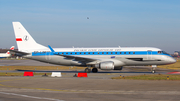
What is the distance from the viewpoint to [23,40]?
141ft

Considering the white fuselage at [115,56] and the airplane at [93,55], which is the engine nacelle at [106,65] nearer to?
the airplane at [93,55]

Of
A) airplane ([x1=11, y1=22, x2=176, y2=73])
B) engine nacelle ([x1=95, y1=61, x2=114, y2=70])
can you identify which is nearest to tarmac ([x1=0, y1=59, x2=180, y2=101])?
engine nacelle ([x1=95, y1=61, x2=114, y2=70])

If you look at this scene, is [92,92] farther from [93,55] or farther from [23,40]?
[23,40]

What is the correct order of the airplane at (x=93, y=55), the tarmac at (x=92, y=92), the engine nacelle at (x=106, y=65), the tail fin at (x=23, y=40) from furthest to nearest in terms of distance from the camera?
1. the tail fin at (x=23, y=40)
2. the airplane at (x=93, y=55)
3. the engine nacelle at (x=106, y=65)
4. the tarmac at (x=92, y=92)

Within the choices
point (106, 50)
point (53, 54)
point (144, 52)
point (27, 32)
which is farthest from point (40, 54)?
point (144, 52)

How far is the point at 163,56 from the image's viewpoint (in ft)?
128

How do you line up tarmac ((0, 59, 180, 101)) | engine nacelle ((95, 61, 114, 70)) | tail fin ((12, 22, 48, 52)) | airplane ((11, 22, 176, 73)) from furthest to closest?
tail fin ((12, 22, 48, 52)), airplane ((11, 22, 176, 73)), engine nacelle ((95, 61, 114, 70)), tarmac ((0, 59, 180, 101))

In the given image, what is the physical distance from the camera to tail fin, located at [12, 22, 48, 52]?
42.8m

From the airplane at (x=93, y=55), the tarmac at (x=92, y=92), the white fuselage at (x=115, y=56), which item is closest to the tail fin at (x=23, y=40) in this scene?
the airplane at (x=93, y=55)

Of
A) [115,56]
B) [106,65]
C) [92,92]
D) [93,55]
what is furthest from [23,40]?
[92,92]

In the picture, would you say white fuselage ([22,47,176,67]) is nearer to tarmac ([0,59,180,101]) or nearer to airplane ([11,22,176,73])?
airplane ([11,22,176,73])

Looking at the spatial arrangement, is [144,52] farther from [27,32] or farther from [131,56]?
[27,32]

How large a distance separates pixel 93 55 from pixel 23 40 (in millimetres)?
14172

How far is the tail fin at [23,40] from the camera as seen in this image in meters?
42.8
